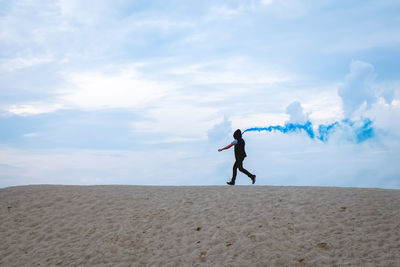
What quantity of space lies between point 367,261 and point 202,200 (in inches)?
235

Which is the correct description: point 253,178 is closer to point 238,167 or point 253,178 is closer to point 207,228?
point 238,167

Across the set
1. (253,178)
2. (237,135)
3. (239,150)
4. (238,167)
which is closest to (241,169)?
(238,167)

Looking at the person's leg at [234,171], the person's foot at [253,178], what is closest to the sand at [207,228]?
the person's leg at [234,171]

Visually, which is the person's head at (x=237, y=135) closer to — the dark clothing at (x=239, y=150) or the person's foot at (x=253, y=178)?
the dark clothing at (x=239, y=150)

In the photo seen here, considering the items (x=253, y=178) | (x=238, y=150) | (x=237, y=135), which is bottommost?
(x=253, y=178)

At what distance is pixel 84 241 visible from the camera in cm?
1199

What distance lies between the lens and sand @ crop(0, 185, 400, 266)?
10.2 metres

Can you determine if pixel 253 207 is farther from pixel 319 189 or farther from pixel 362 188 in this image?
pixel 362 188

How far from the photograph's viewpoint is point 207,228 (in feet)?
38.5

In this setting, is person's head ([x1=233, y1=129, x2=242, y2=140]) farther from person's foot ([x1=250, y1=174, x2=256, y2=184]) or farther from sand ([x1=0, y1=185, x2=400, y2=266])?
sand ([x1=0, y1=185, x2=400, y2=266])

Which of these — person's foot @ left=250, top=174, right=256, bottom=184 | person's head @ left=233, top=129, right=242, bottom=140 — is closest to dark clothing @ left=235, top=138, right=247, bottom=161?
person's head @ left=233, top=129, right=242, bottom=140

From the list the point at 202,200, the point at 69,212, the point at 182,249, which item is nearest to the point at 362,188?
the point at 202,200

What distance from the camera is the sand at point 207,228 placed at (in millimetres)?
10203

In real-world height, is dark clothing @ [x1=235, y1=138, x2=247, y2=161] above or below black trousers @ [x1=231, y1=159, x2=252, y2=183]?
above
